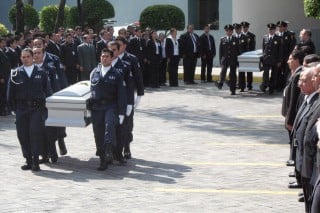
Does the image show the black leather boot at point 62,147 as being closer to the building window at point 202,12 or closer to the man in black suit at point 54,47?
the man in black suit at point 54,47

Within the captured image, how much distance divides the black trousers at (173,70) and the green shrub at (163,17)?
6468 mm

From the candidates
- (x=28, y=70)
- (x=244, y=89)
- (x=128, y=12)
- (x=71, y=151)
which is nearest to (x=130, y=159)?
(x=71, y=151)

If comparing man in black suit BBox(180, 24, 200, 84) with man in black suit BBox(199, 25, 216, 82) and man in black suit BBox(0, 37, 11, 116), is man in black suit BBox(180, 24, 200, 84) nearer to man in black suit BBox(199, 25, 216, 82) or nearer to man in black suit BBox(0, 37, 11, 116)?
man in black suit BBox(199, 25, 216, 82)

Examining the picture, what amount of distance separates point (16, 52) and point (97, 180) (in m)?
8.71

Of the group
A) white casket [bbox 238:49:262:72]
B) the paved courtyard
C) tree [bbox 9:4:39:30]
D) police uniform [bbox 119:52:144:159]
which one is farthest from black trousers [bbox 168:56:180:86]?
tree [bbox 9:4:39:30]

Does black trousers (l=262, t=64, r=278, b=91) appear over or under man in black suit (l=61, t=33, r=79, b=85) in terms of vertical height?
under

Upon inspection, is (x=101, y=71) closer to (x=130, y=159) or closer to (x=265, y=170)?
(x=130, y=159)

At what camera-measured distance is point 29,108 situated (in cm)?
1199

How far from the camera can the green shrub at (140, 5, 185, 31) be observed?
101ft

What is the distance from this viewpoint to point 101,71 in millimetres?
12117

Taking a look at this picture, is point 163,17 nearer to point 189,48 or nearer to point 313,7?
point 189,48

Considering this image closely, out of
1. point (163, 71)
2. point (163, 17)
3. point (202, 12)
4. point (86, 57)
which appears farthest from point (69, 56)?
point (202, 12)

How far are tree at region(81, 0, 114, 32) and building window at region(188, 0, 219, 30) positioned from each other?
337cm

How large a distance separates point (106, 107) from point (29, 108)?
1.17 meters
